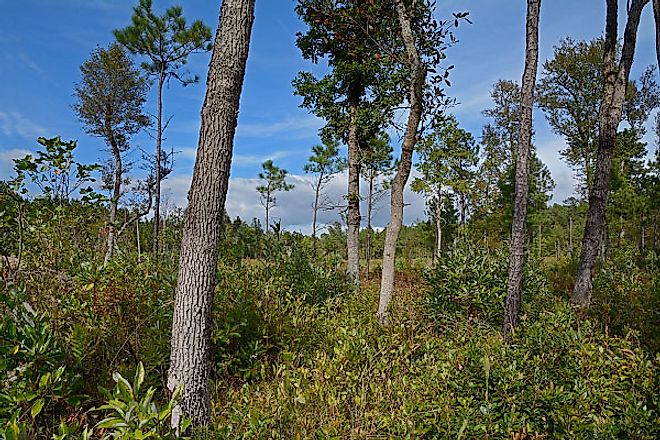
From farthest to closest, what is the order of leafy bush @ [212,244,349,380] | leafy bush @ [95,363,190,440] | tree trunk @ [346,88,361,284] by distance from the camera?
tree trunk @ [346,88,361,284] → leafy bush @ [212,244,349,380] → leafy bush @ [95,363,190,440]

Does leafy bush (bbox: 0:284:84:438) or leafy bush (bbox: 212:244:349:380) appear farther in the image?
leafy bush (bbox: 212:244:349:380)

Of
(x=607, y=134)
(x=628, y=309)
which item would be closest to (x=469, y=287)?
(x=628, y=309)

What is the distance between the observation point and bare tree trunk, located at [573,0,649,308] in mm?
6973

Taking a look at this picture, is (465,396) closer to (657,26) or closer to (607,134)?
(657,26)

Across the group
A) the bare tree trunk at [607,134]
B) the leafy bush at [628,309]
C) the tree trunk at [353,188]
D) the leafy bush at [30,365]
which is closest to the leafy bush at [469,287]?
the leafy bush at [628,309]

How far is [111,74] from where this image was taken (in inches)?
647

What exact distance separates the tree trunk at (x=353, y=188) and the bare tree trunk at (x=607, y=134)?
4.54 metres

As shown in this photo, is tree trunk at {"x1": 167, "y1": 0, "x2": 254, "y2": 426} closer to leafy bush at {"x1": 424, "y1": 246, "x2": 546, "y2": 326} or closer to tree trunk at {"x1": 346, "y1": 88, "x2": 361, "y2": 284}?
leafy bush at {"x1": 424, "y1": 246, "x2": 546, "y2": 326}

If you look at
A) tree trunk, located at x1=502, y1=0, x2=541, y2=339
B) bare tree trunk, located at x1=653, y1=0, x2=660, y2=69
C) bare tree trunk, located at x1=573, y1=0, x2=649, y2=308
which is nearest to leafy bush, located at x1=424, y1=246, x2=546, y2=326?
tree trunk, located at x1=502, y1=0, x2=541, y2=339

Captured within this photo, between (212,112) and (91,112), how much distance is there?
15.8 metres

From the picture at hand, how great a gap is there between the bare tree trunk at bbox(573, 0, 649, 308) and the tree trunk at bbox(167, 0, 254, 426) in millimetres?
6127

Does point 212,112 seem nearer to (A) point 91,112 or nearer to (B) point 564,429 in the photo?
(B) point 564,429

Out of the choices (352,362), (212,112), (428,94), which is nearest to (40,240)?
(212,112)

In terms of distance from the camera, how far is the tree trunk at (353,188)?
10008 millimetres
